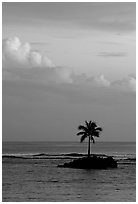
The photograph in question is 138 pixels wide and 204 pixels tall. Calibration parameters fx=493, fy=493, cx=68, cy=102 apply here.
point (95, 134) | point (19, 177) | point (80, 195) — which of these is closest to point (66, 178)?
point (19, 177)

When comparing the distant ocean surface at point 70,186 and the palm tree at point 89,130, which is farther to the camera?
the palm tree at point 89,130

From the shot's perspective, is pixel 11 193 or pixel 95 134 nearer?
pixel 11 193

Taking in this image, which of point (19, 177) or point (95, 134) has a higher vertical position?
point (95, 134)

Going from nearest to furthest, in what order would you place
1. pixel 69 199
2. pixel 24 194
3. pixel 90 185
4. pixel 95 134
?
pixel 69 199, pixel 24 194, pixel 90 185, pixel 95 134

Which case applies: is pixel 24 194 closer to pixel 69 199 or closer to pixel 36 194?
pixel 36 194

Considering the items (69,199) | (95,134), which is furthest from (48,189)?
(95,134)

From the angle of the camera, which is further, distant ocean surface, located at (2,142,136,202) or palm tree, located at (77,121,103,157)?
palm tree, located at (77,121,103,157)

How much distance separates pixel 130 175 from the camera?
46281 millimetres

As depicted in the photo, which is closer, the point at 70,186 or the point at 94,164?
the point at 70,186

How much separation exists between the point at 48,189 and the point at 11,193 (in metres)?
3.53

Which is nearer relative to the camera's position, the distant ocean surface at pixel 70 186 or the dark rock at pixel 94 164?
the distant ocean surface at pixel 70 186

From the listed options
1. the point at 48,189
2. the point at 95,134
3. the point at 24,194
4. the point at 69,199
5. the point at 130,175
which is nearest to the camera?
the point at 69,199

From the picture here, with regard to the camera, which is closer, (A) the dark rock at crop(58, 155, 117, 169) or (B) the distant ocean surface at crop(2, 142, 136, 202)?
(B) the distant ocean surface at crop(2, 142, 136, 202)

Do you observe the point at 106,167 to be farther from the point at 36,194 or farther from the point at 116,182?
the point at 36,194
